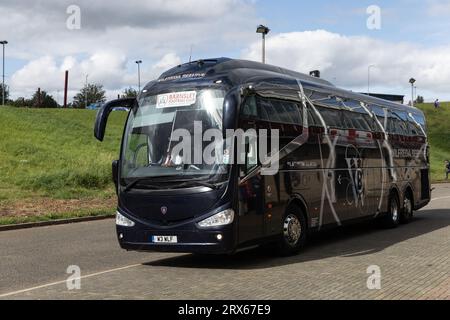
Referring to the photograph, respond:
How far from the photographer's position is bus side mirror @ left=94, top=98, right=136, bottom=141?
392 inches

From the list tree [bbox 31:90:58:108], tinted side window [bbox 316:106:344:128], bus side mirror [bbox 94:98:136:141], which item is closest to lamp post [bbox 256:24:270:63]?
tinted side window [bbox 316:106:344:128]

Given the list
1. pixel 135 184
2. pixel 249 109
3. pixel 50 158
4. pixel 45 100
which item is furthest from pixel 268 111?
pixel 45 100

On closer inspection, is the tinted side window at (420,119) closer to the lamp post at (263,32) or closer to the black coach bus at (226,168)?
the black coach bus at (226,168)

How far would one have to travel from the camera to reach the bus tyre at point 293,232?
1064cm

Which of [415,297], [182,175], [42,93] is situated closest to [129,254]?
[182,175]

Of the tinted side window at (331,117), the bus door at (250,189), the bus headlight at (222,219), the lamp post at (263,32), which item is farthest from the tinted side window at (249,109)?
the lamp post at (263,32)

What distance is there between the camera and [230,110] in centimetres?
920

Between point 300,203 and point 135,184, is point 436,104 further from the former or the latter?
point 135,184

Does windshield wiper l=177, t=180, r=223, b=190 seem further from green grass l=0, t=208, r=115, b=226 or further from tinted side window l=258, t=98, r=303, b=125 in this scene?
green grass l=0, t=208, r=115, b=226

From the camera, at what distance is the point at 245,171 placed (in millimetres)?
9492

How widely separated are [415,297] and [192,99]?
4.56 m

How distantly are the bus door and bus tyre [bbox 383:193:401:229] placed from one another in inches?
276

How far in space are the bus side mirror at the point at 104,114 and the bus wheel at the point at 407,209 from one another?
949 centimetres

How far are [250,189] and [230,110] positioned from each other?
1317 mm
